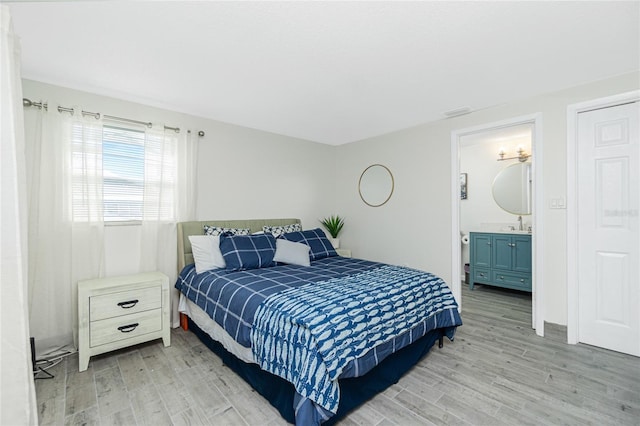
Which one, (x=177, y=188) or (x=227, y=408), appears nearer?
(x=227, y=408)

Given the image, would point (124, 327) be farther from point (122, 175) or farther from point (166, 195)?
point (122, 175)

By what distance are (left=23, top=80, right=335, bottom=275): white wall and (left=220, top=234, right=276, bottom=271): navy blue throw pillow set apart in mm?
706

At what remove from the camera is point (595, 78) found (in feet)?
8.14

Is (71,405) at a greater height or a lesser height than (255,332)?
lesser

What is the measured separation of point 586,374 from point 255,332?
8.25 ft

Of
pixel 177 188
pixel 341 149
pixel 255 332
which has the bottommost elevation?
pixel 255 332

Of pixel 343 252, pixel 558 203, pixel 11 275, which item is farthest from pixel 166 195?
pixel 558 203

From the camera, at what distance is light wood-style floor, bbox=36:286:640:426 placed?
173cm

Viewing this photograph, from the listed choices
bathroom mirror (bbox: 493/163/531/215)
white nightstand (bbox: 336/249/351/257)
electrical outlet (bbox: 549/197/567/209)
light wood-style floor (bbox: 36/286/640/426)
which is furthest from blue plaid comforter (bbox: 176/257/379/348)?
bathroom mirror (bbox: 493/163/531/215)

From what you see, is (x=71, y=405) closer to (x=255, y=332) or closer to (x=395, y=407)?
(x=255, y=332)

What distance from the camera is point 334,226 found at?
466cm

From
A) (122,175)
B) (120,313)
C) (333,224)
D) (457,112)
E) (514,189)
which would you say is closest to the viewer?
(120,313)

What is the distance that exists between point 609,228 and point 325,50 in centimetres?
289

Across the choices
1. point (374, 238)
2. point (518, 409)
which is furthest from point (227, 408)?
point (374, 238)
